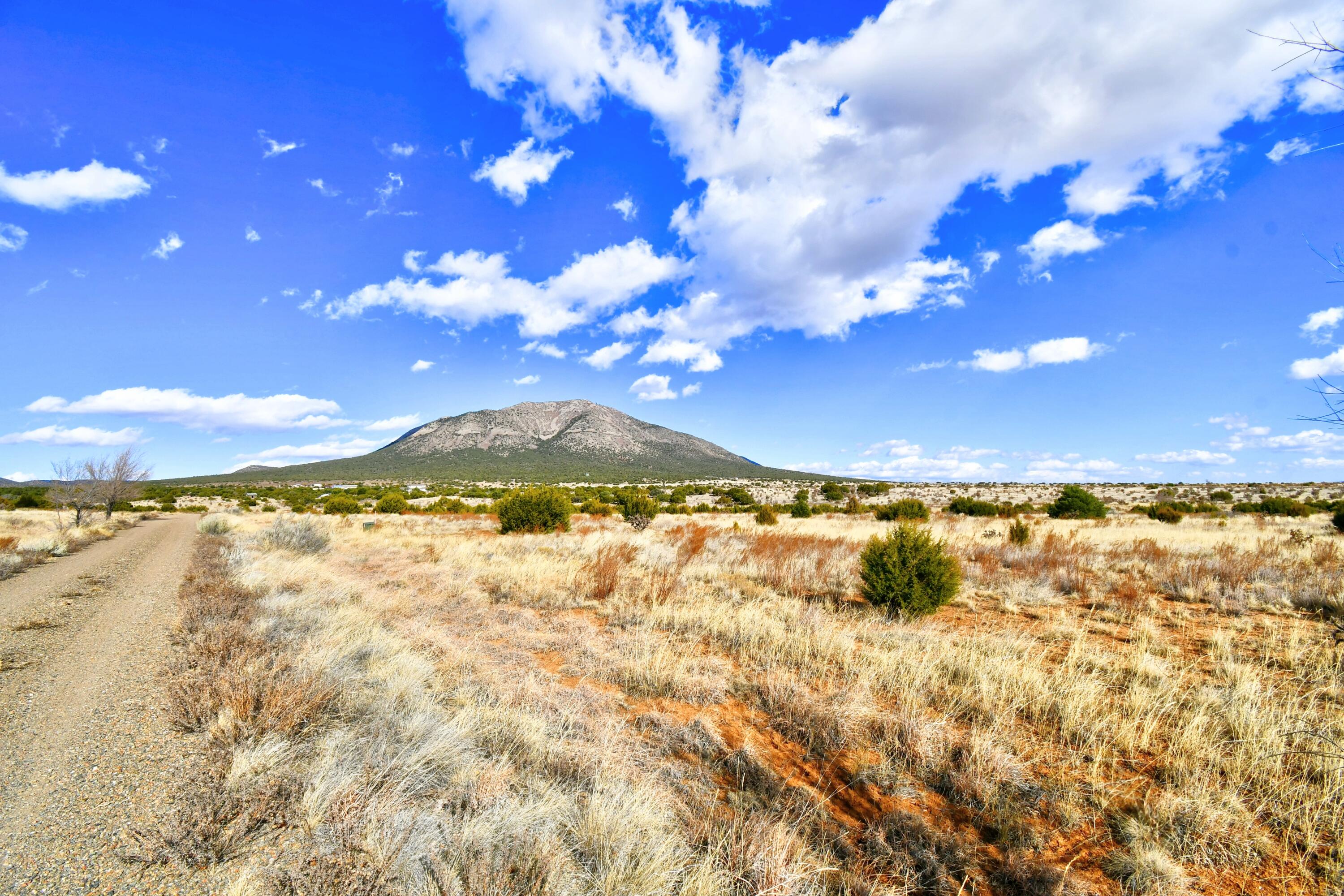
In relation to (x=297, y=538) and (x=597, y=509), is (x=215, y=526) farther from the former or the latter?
(x=597, y=509)

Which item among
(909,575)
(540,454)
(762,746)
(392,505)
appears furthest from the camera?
(540,454)

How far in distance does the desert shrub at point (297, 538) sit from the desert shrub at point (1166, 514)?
34460mm

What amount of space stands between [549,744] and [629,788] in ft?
2.82

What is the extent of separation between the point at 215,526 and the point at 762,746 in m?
30.7

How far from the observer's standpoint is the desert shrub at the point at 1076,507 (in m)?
26.1

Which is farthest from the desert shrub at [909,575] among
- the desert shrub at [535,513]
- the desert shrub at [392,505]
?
the desert shrub at [392,505]

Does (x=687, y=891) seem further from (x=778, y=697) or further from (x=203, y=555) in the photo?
(x=203, y=555)

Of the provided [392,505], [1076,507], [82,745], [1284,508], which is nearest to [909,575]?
[82,745]

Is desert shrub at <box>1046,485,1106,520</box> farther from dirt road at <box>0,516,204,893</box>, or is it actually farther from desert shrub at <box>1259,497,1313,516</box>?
dirt road at <box>0,516,204,893</box>

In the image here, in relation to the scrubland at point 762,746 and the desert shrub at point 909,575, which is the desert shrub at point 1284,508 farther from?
the desert shrub at point 909,575

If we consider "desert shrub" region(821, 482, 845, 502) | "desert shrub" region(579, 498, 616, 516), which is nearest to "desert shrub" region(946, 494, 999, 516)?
"desert shrub" region(821, 482, 845, 502)

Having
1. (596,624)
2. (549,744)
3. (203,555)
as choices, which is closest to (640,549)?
(596,624)

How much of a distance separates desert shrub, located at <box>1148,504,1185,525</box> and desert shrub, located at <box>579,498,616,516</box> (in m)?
26.5

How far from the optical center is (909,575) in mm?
8344
